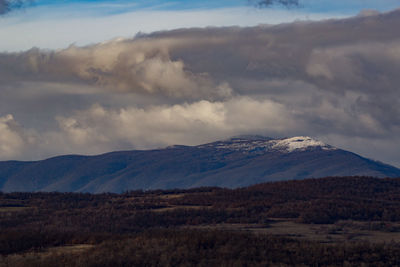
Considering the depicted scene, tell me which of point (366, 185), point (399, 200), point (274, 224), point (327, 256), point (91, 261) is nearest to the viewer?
point (91, 261)

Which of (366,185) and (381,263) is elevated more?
(366,185)

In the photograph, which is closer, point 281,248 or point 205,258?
point 205,258

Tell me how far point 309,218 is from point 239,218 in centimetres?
1264

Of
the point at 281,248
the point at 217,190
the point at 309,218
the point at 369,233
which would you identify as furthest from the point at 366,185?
the point at 281,248

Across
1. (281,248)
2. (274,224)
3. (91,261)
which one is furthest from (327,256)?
(274,224)

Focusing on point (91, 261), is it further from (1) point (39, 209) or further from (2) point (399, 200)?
(2) point (399, 200)

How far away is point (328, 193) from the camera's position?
6722 inches

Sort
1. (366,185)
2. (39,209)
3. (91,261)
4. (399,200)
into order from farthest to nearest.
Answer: (366,185)
(399,200)
(39,209)
(91,261)

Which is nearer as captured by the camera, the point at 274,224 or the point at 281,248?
the point at 281,248

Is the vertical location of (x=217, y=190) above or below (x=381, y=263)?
above

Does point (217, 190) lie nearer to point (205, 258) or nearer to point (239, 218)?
point (239, 218)

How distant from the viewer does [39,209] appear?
474 feet

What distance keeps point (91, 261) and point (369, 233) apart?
59.3 m

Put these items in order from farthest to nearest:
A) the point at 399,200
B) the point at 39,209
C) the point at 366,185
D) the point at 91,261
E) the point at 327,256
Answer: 1. the point at 366,185
2. the point at 399,200
3. the point at 39,209
4. the point at 327,256
5. the point at 91,261
